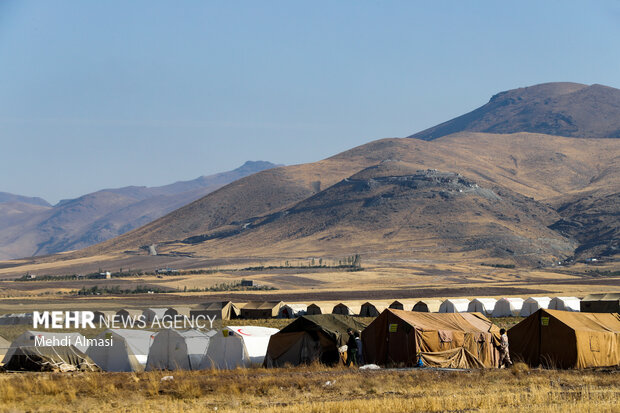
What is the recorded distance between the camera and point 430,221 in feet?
641

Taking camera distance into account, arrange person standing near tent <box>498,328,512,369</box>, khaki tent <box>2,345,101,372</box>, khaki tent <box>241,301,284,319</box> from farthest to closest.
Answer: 1. khaki tent <box>241,301,284,319</box>
2. khaki tent <box>2,345,101,372</box>
3. person standing near tent <box>498,328,512,369</box>

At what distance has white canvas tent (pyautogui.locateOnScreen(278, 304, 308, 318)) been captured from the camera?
2660 inches

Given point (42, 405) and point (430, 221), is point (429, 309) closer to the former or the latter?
point (42, 405)

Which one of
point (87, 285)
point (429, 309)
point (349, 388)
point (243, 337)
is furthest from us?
point (87, 285)

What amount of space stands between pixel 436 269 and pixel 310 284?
31.8m

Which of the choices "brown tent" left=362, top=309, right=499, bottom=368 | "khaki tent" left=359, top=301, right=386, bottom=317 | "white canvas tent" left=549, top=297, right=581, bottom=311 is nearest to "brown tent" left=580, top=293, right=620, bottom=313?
"white canvas tent" left=549, top=297, right=581, bottom=311

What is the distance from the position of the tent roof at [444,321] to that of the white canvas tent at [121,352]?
923 centimetres

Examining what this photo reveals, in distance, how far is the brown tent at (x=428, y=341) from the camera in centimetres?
2906

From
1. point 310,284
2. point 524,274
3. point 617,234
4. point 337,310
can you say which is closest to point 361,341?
point 337,310

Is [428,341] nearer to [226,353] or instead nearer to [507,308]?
[226,353]

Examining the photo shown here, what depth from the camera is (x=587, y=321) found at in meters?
29.7

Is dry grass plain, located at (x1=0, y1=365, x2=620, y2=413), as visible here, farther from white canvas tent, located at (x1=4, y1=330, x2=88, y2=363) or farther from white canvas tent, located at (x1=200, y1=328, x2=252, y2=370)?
white canvas tent, located at (x1=4, y1=330, x2=88, y2=363)

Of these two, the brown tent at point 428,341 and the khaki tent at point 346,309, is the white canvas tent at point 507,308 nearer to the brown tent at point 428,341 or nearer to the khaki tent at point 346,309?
the khaki tent at point 346,309

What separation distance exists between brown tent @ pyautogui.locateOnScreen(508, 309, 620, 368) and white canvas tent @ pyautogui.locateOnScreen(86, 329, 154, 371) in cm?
1356
